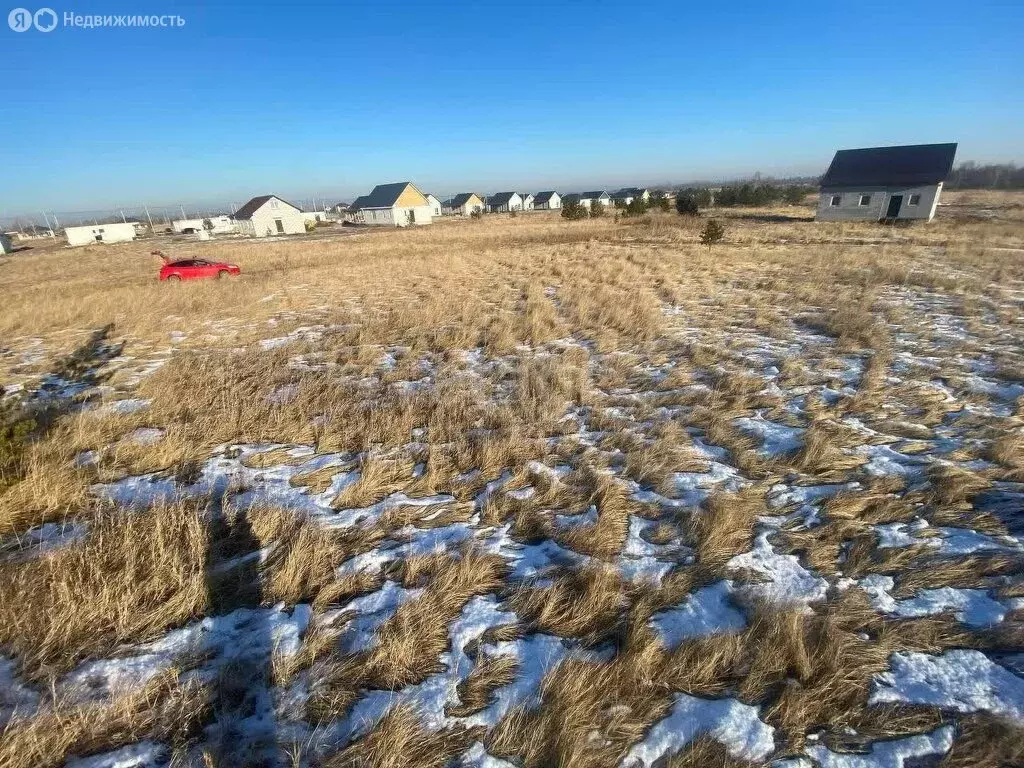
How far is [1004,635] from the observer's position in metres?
2.61

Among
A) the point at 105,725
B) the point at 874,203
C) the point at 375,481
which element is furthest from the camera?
the point at 874,203

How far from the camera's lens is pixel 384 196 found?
6550 centimetres

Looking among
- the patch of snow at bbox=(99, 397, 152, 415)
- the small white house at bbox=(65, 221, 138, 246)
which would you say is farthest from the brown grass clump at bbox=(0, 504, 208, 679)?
the small white house at bbox=(65, 221, 138, 246)

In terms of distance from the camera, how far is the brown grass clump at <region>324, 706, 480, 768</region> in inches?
80.4

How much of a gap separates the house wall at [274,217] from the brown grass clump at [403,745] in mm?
64418

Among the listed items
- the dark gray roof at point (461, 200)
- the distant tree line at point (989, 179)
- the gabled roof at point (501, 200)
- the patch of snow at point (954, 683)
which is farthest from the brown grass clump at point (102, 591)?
the gabled roof at point (501, 200)

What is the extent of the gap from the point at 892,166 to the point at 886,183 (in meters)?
2.28

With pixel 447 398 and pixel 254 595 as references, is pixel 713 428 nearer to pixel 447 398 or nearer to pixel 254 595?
pixel 447 398

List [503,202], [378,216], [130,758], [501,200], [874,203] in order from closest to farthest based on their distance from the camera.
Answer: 1. [130,758]
2. [874,203]
3. [378,216]
4. [501,200]
5. [503,202]

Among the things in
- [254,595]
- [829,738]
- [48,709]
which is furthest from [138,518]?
[829,738]

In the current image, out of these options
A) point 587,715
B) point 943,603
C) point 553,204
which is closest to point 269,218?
point 587,715

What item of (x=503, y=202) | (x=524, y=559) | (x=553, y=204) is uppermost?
(x=503, y=202)

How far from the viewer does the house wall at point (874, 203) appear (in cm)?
3316

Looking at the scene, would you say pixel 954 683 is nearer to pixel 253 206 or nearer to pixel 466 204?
pixel 253 206
